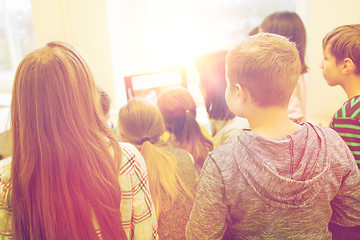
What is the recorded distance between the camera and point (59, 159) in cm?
65

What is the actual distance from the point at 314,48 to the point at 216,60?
94 cm

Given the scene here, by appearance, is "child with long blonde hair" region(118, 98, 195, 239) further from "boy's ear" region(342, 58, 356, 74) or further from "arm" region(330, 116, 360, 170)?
"boy's ear" region(342, 58, 356, 74)

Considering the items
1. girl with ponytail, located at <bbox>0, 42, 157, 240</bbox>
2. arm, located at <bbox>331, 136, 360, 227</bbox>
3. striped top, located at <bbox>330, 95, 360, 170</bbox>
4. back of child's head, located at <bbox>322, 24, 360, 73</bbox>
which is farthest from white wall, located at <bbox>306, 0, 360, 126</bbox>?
girl with ponytail, located at <bbox>0, 42, 157, 240</bbox>

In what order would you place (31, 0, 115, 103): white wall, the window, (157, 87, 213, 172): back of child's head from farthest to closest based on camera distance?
1. the window
2. (31, 0, 115, 103): white wall
3. (157, 87, 213, 172): back of child's head

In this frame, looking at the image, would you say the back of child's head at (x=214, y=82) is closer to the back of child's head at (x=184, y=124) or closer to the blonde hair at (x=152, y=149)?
the back of child's head at (x=184, y=124)

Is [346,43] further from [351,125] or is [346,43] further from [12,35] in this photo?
[12,35]

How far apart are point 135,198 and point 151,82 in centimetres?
115

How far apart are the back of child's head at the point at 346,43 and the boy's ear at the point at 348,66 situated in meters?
0.01

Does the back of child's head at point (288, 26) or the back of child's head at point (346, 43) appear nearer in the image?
the back of child's head at point (346, 43)

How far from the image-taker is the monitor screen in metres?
1.78

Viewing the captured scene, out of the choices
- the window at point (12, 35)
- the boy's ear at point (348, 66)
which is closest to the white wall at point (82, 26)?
the window at point (12, 35)

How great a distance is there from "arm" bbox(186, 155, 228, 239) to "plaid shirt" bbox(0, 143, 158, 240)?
0.46 feet

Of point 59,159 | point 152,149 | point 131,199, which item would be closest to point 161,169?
point 152,149

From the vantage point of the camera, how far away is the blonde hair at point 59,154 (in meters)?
0.63
